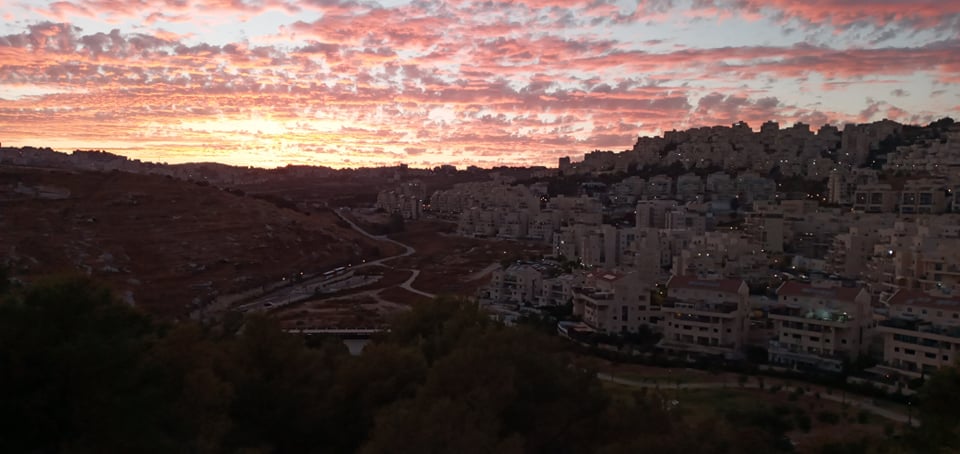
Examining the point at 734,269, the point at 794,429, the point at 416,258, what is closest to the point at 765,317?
the point at 734,269

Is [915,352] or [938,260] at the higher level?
[938,260]

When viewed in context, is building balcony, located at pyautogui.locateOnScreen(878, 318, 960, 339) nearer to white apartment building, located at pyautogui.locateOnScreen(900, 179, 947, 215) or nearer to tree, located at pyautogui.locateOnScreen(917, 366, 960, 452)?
tree, located at pyautogui.locateOnScreen(917, 366, 960, 452)

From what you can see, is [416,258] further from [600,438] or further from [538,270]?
[600,438]

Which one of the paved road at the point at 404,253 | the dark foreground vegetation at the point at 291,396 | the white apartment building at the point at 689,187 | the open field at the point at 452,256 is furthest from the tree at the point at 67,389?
the white apartment building at the point at 689,187

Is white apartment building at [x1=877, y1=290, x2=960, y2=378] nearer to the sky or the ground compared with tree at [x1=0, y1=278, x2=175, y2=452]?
nearer to the ground

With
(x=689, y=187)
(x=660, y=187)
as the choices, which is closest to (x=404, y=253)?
(x=660, y=187)

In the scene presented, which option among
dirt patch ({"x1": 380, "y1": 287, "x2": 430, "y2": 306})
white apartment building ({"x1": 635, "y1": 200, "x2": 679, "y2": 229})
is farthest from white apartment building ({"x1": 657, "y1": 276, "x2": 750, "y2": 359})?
white apartment building ({"x1": 635, "y1": 200, "x2": 679, "y2": 229})
